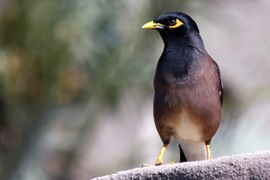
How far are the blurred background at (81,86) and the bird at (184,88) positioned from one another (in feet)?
13.5

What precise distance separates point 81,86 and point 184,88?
16.4 feet

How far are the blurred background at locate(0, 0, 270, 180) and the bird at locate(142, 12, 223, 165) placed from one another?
412 centimetres

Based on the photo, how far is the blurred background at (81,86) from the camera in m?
10.7

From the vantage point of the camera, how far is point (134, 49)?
11.1m

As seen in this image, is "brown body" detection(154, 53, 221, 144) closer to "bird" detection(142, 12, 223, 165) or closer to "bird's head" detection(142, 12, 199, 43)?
"bird" detection(142, 12, 223, 165)

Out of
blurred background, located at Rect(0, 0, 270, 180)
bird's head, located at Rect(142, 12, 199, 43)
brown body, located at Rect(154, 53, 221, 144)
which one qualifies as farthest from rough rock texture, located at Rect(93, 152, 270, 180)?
blurred background, located at Rect(0, 0, 270, 180)

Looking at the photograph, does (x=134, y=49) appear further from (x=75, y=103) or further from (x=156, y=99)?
(x=156, y=99)

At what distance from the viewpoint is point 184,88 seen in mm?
6020

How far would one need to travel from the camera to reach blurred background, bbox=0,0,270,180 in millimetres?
10742

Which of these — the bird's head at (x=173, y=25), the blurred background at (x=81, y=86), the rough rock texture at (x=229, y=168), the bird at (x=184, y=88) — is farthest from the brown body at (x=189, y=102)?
the blurred background at (x=81, y=86)

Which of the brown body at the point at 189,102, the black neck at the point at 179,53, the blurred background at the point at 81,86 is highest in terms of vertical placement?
the black neck at the point at 179,53

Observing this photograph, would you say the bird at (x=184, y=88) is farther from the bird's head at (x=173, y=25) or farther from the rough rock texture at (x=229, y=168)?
the rough rock texture at (x=229, y=168)

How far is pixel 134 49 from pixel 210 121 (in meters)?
5.03

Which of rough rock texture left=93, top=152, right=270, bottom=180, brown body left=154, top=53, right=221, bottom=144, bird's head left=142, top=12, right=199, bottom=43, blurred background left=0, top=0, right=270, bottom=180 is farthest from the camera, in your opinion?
blurred background left=0, top=0, right=270, bottom=180
